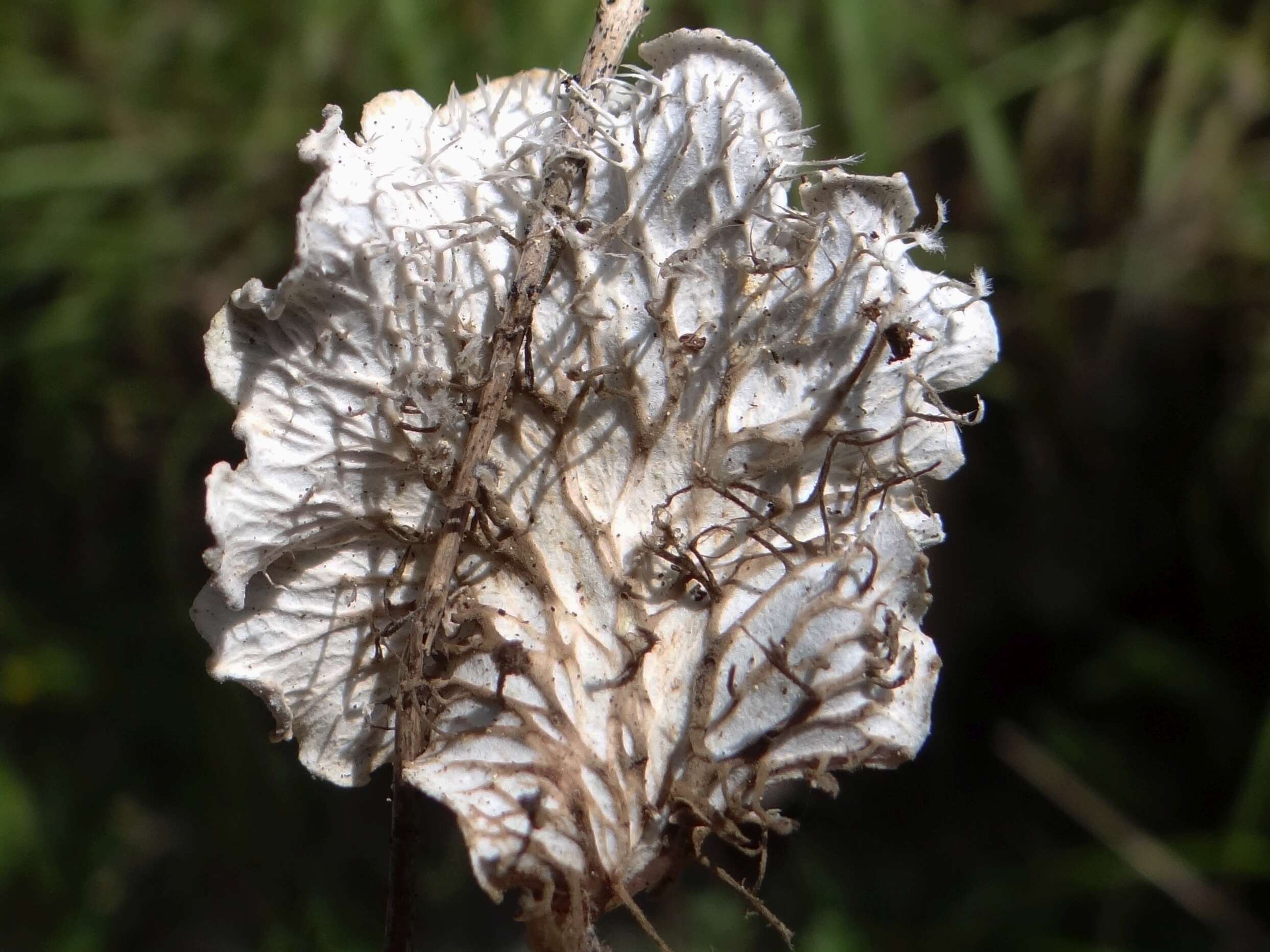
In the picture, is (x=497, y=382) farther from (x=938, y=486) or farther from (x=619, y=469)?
(x=938, y=486)

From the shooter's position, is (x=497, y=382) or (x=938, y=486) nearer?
(x=497, y=382)

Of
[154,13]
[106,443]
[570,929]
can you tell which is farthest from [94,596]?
[570,929]

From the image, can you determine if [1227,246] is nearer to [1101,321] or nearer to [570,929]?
[1101,321]

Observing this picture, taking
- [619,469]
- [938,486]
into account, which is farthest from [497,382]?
[938,486]

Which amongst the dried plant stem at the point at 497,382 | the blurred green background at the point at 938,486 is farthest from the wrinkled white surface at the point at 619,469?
the blurred green background at the point at 938,486

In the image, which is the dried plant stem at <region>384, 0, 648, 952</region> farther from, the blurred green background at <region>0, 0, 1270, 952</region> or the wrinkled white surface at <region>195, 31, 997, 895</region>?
the blurred green background at <region>0, 0, 1270, 952</region>
